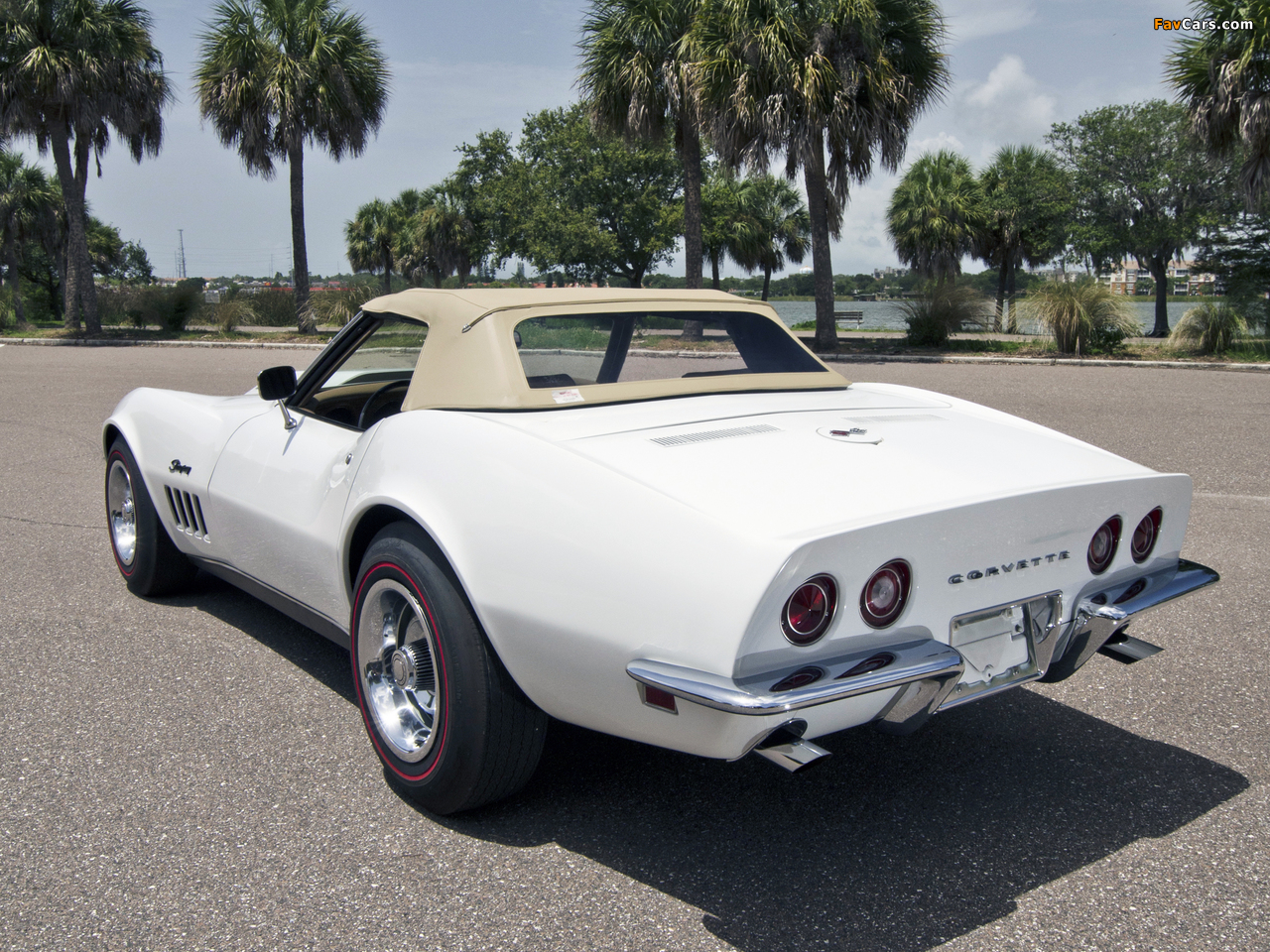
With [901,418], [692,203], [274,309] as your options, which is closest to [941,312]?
[692,203]

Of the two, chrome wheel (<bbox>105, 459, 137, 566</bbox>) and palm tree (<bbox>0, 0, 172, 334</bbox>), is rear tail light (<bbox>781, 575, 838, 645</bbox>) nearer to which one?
chrome wheel (<bbox>105, 459, 137, 566</bbox>)

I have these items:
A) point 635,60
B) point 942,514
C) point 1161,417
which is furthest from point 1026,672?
point 635,60

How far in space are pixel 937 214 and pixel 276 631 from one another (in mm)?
45978

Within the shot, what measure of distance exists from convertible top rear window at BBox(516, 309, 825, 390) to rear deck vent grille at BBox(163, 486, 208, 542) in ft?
4.98

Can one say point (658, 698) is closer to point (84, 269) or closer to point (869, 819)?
point (869, 819)

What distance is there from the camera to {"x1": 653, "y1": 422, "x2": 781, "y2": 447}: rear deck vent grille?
7.87 feet

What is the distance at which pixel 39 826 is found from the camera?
8.04 feet

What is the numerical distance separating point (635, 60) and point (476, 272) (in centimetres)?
3536

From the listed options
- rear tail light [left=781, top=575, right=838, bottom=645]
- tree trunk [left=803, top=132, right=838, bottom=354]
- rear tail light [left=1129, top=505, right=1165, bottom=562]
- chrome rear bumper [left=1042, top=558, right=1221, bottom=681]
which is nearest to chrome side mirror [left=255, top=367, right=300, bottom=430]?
rear tail light [left=781, top=575, right=838, bottom=645]

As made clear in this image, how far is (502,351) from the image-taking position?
2.72 metres

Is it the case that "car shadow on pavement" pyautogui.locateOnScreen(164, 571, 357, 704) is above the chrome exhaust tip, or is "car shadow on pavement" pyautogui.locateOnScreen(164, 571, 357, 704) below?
below

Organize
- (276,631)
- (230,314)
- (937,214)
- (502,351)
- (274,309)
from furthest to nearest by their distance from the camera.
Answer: (937,214) < (274,309) < (230,314) < (276,631) < (502,351)

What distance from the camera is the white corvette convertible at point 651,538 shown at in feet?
6.38

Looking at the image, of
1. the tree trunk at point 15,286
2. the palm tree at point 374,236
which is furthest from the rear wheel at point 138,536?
the palm tree at point 374,236
